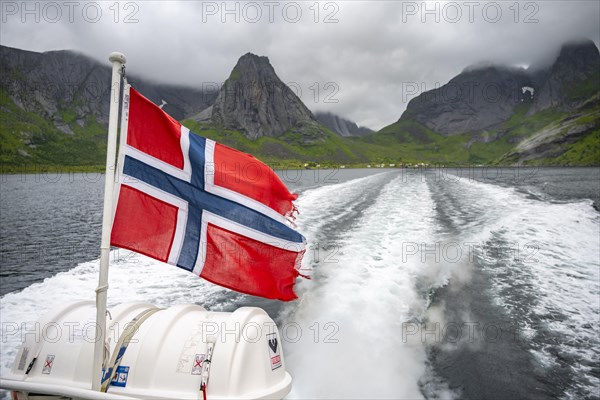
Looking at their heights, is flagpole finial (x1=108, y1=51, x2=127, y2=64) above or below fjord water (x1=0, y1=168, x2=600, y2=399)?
above

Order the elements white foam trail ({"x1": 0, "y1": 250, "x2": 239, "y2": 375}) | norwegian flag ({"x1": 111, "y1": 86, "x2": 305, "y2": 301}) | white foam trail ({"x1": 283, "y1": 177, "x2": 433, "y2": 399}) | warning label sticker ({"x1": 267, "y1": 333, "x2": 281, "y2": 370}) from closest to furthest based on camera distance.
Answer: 1. norwegian flag ({"x1": 111, "y1": 86, "x2": 305, "y2": 301})
2. warning label sticker ({"x1": 267, "y1": 333, "x2": 281, "y2": 370})
3. white foam trail ({"x1": 283, "y1": 177, "x2": 433, "y2": 399})
4. white foam trail ({"x1": 0, "y1": 250, "x2": 239, "y2": 375})

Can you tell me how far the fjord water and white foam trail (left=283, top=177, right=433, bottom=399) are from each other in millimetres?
32

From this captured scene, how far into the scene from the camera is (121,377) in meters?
4.43

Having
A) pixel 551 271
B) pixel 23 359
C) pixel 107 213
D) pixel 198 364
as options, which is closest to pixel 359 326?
pixel 198 364

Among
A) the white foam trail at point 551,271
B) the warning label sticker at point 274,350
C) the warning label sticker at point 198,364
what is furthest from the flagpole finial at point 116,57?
the white foam trail at point 551,271

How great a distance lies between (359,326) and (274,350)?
4.39 meters

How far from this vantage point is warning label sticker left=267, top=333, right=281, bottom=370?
4.77 meters

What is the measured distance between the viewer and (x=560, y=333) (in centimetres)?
799

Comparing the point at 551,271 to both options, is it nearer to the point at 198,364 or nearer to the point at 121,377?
the point at 198,364

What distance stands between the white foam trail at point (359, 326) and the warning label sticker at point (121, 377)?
3.14 metres

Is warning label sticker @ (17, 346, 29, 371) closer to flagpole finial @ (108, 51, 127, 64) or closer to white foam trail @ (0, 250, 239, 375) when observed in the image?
flagpole finial @ (108, 51, 127, 64)

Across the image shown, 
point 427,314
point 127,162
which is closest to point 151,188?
point 127,162

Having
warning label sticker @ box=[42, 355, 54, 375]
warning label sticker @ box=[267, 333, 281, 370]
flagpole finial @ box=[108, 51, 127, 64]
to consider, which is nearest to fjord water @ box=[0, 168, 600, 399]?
warning label sticker @ box=[267, 333, 281, 370]

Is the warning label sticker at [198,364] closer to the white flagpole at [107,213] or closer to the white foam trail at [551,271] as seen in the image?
the white flagpole at [107,213]
